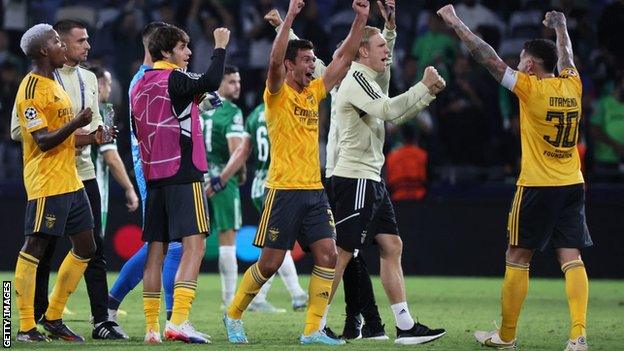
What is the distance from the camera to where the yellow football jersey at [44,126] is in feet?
29.1

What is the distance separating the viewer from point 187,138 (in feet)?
29.8

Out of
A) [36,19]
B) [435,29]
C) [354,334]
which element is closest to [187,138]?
[354,334]

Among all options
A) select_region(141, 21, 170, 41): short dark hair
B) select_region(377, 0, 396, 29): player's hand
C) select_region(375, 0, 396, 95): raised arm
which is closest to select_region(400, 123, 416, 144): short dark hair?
select_region(375, 0, 396, 95): raised arm

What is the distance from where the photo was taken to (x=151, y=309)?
9102 mm

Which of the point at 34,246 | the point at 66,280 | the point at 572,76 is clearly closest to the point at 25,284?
the point at 34,246

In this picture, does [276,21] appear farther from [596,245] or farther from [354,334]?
[596,245]

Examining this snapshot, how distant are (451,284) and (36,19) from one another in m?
8.66

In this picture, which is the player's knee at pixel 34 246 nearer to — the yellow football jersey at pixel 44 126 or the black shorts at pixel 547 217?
the yellow football jersey at pixel 44 126

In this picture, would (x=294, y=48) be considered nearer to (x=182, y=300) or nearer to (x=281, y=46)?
(x=281, y=46)

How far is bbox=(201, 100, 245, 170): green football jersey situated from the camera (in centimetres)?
1295

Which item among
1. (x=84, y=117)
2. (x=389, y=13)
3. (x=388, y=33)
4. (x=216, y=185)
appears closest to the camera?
(x=84, y=117)

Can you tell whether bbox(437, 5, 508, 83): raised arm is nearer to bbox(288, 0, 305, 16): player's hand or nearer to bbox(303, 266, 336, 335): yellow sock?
bbox(288, 0, 305, 16): player's hand

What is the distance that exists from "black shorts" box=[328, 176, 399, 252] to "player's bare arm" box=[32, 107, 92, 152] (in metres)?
2.15

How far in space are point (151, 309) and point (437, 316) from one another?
12.1 ft
